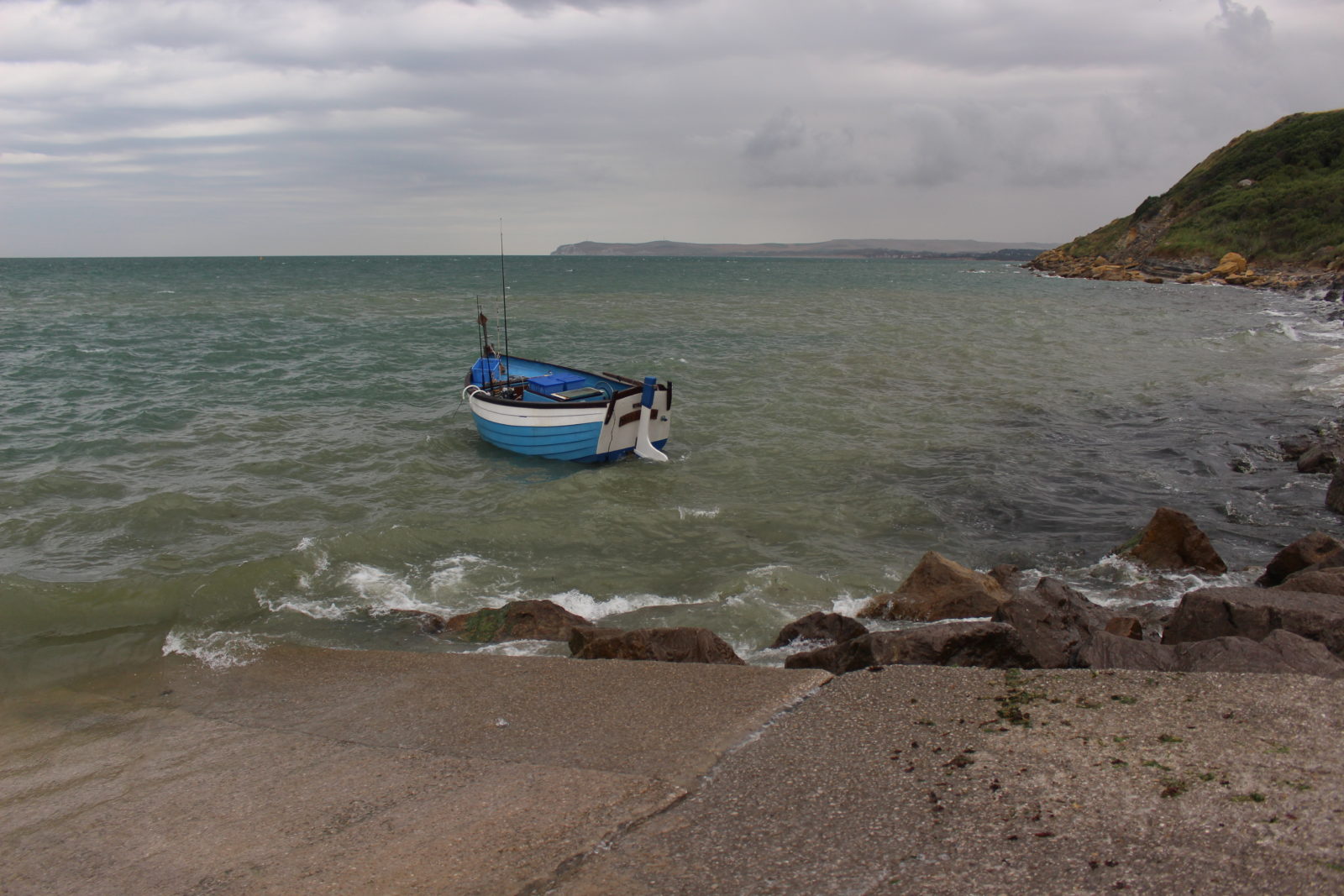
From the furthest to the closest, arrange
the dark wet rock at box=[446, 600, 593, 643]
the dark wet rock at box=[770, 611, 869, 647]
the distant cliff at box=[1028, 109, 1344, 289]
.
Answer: the distant cliff at box=[1028, 109, 1344, 289] → the dark wet rock at box=[446, 600, 593, 643] → the dark wet rock at box=[770, 611, 869, 647]

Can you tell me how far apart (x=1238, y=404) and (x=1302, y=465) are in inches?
296

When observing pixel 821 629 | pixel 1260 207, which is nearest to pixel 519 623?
pixel 821 629

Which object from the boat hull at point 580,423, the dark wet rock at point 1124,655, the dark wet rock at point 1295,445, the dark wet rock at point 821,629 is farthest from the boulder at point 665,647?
the dark wet rock at point 1295,445

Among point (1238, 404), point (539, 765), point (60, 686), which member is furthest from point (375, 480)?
point (1238, 404)

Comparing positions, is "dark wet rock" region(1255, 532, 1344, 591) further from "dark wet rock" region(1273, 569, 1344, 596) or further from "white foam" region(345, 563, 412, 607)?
"white foam" region(345, 563, 412, 607)

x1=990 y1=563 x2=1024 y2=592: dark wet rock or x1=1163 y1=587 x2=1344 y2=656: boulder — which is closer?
x1=1163 y1=587 x2=1344 y2=656: boulder

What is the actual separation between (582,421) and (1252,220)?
83.4 meters

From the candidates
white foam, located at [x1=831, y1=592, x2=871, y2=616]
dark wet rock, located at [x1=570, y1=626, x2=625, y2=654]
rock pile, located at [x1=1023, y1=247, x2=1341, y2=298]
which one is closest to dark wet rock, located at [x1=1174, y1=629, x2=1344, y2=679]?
white foam, located at [x1=831, y1=592, x2=871, y2=616]

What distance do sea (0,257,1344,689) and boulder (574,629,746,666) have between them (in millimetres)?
912

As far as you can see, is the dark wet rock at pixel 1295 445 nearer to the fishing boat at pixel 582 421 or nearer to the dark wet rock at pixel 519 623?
the fishing boat at pixel 582 421

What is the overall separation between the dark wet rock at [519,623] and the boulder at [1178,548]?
25.2ft

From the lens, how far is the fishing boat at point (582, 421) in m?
17.0

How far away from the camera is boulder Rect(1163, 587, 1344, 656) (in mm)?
7051

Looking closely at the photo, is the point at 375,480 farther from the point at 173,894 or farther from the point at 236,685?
the point at 173,894
